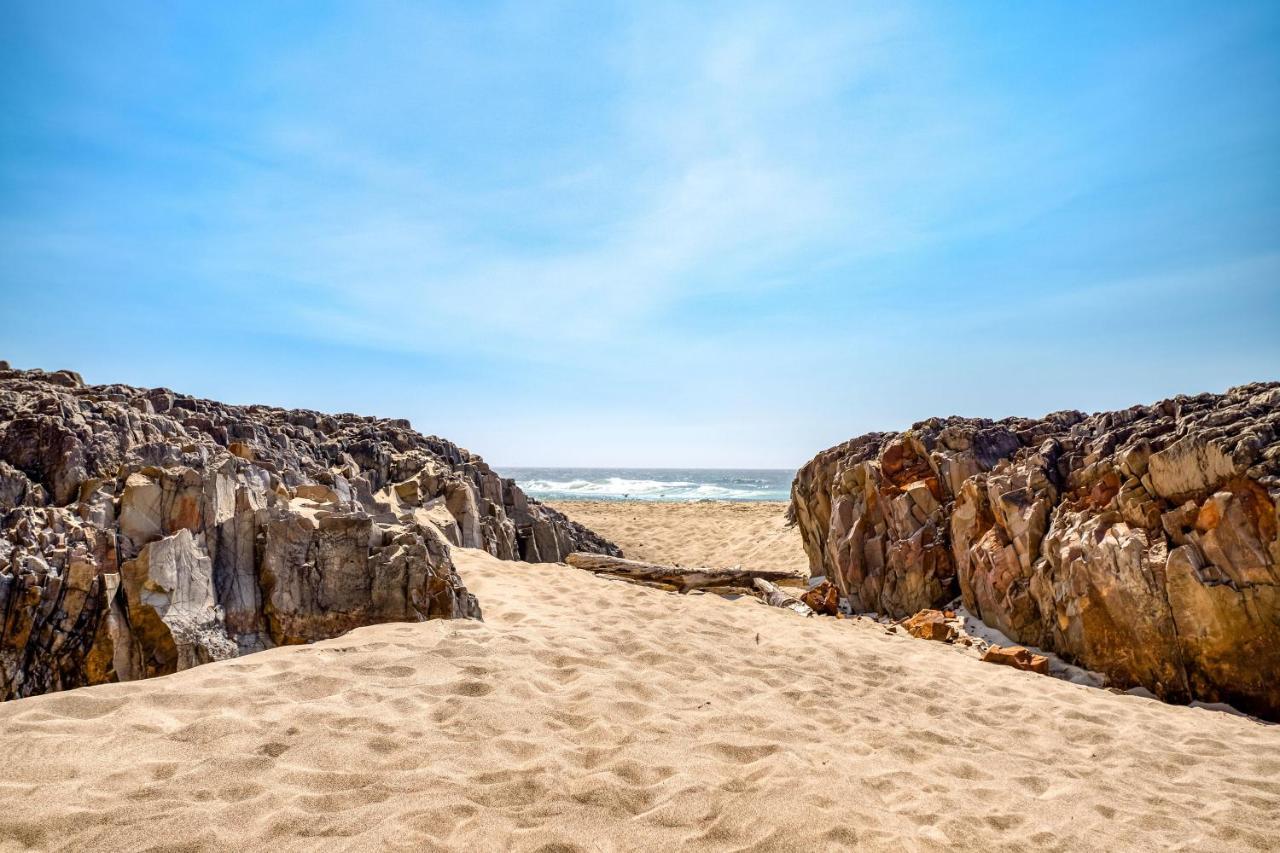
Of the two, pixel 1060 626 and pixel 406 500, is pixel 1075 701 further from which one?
pixel 406 500

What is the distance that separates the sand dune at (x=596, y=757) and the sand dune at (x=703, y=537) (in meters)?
7.89

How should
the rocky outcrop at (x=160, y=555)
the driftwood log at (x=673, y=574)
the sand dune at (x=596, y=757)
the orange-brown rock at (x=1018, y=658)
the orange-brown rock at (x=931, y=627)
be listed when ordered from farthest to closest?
1. the driftwood log at (x=673, y=574)
2. the orange-brown rock at (x=931, y=627)
3. the orange-brown rock at (x=1018, y=658)
4. the rocky outcrop at (x=160, y=555)
5. the sand dune at (x=596, y=757)

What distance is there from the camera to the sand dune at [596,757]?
2521mm

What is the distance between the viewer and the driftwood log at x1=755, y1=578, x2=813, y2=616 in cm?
803

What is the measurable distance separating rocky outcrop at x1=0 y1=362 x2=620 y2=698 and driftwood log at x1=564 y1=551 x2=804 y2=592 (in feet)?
11.9

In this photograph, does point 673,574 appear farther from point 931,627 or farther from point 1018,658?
point 1018,658

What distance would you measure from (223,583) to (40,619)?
100cm

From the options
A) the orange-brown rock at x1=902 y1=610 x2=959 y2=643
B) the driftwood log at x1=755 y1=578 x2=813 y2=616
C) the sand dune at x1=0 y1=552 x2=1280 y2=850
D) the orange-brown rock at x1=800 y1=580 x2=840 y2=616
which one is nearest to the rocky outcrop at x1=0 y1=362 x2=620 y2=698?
the sand dune at x1=0 y1=552 x2=1280 y2=850

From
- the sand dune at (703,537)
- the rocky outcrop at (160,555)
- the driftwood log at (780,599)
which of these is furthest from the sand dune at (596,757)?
the sand dune at (703,537)

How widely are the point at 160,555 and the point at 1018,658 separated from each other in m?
7.66

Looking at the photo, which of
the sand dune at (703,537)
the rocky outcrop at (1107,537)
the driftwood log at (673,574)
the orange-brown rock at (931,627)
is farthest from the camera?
the sand dune at (703,537)

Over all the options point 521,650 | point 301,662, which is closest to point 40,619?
point 301,662

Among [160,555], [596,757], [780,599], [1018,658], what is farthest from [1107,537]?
[160,555]

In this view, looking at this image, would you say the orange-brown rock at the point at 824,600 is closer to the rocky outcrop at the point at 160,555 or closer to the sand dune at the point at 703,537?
the sand dune at the point at 703,537
